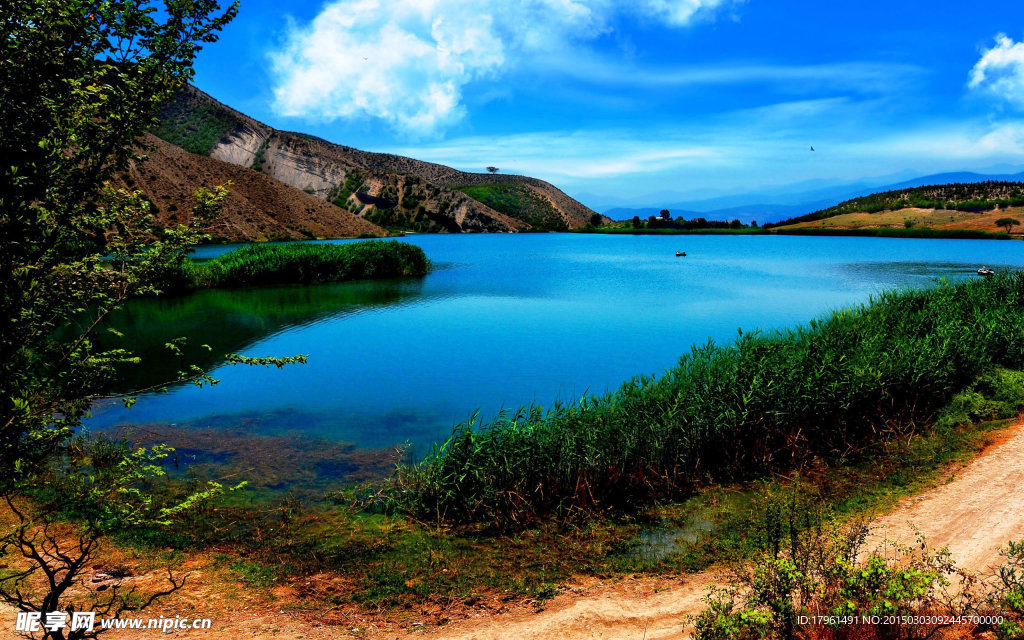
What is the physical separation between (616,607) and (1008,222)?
92.7 meters

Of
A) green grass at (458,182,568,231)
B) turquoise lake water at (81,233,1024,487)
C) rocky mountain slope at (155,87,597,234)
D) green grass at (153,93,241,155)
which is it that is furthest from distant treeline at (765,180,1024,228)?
green grass at (153,93,241,155)

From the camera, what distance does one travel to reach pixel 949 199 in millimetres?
90312

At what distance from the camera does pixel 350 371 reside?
17688 millimetres

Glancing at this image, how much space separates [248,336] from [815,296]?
27.7 metres

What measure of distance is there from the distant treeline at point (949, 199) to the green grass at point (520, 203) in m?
74.4

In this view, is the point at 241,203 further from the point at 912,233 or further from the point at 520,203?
the point at 520,203

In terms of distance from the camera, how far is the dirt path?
19.1ft

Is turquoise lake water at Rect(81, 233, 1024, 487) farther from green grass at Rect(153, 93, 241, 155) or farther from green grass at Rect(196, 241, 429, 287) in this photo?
green grass at Rect(153, 93, 241, 155)

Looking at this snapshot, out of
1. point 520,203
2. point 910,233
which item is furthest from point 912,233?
point 520,203

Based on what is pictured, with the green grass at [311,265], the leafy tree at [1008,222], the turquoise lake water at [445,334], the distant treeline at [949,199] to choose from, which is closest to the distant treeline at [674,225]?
the distant treeline at [949,199]

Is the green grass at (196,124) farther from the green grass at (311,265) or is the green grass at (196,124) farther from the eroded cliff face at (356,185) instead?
the green grass at (311,265)

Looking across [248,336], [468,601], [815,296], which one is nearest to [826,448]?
[468,601]

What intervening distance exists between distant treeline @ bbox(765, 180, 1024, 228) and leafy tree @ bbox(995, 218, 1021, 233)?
7.51m

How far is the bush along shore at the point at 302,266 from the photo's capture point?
119 ft
